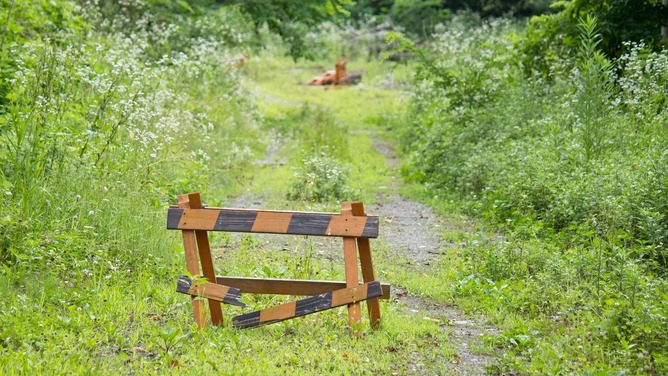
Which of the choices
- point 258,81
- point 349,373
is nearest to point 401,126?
point 258,81

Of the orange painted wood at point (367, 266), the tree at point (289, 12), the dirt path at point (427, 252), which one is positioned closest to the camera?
the dirt path at point (427, 252)

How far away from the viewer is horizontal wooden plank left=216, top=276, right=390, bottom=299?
257 inches

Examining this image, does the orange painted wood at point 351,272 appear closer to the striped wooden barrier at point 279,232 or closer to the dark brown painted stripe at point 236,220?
the striped wooden barrier at point 279,232

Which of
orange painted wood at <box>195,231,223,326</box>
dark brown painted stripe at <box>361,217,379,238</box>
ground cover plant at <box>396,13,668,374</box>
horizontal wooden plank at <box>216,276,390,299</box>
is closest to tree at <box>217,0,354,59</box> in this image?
ground cover plant at <box>396,13,668,374</box>

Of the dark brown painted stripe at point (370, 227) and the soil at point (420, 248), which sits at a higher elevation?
the dark brown painted stripe at point (370, 227)

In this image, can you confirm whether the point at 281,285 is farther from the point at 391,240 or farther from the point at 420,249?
the point at 391,240

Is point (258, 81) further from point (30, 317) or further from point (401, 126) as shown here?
point (30, 317)

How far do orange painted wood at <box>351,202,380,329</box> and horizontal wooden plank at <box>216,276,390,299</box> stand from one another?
134 millimetres

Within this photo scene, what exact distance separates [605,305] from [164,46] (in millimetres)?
13267

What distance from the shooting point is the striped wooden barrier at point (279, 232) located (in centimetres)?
607

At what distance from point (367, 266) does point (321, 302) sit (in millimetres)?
439

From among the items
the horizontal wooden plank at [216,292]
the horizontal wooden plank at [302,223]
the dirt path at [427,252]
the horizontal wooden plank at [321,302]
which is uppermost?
the horizontal wooden plank at [302,223]

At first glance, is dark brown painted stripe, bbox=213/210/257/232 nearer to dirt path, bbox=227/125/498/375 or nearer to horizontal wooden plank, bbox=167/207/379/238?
horizontal wooden plank, bbox=167/207/379/238

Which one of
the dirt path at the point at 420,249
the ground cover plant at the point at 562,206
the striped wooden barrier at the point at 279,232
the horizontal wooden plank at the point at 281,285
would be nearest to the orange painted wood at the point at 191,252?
the striped wooden barrier at the point at 279,232
